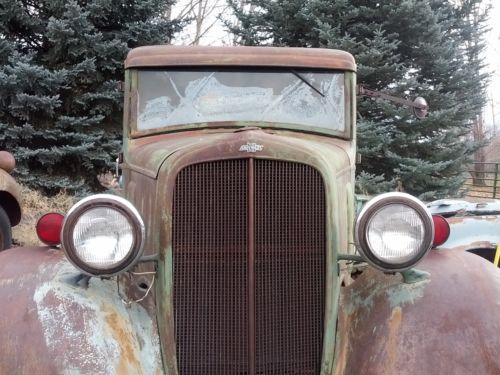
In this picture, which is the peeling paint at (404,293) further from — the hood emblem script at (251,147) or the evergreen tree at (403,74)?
the evergreen tree at (403,74)

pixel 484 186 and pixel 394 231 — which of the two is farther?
pixel 484 186

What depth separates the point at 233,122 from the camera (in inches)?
154

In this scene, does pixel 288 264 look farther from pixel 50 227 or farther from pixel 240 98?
pixel 240 98

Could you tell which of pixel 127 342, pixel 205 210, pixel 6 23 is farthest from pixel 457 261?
pixel 6 23

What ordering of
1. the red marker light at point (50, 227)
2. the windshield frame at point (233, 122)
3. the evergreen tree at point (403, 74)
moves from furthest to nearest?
the evergreen tree at point (403, 74)
the windshield frame at point (233, 122)
the red marker light at point (50, 227)

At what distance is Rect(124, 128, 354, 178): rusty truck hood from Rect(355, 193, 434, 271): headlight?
1.50ft

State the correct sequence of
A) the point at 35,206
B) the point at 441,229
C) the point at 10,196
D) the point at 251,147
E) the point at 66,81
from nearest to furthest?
the point at 251,147 → the point at 441,229 → the point at 10,196 → the point at 35,206 → the point at 66,81

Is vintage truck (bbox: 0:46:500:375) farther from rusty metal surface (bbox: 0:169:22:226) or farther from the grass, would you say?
the grass

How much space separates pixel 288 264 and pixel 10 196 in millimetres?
5435

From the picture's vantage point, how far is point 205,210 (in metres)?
2.91

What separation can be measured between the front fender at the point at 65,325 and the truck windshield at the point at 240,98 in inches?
55.1

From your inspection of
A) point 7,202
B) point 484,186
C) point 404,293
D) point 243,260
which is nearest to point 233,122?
point 243,260

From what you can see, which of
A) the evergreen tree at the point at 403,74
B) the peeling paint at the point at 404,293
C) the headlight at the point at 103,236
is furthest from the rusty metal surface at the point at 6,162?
the evergreen tree at the point at 403,74

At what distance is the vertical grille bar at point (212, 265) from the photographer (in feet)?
9.52
